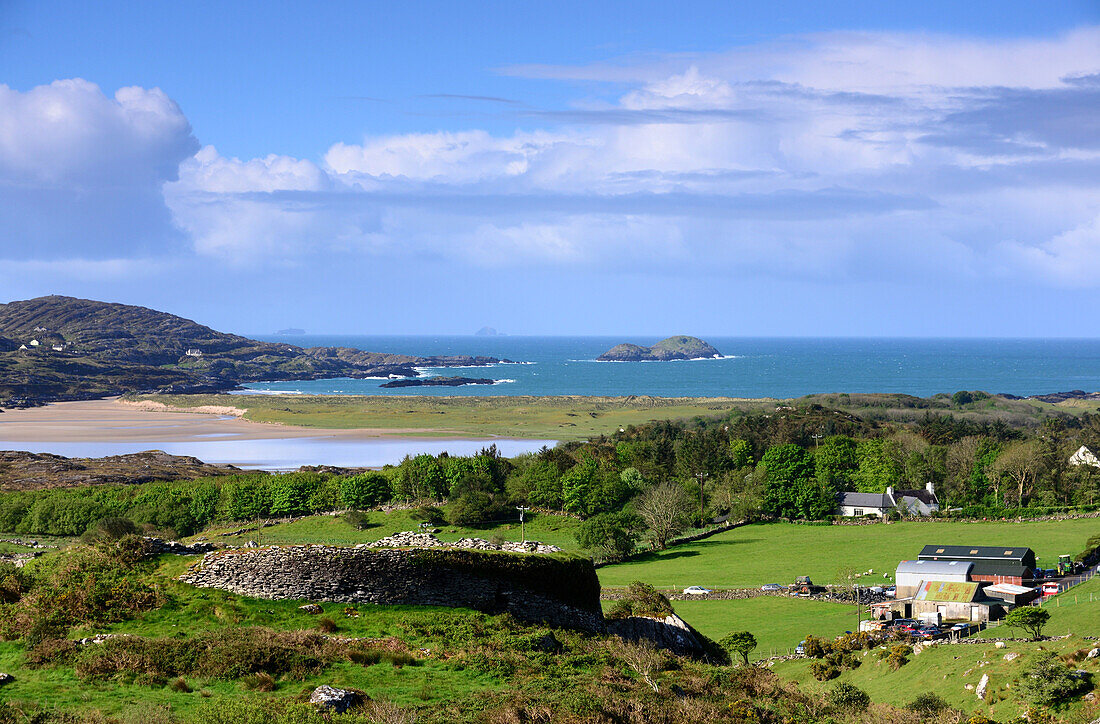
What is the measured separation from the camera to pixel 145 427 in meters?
147

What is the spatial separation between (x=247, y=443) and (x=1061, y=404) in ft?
487

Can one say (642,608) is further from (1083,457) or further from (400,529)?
(1083,457)

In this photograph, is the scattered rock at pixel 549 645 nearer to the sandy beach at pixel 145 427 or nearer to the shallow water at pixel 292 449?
the shallow water at pixel 292 449

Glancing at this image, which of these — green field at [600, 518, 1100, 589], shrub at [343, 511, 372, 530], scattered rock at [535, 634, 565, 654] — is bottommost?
green field at [600, 518, 1100, 589]

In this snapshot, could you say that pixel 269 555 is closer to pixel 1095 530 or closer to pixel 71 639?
pixel 71 639

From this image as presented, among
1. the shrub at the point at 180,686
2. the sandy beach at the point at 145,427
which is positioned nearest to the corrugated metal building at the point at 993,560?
the shrub at the point at 180,686

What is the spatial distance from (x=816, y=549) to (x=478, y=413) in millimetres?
104479

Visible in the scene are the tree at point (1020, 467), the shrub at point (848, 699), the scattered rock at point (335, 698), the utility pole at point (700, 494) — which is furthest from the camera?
the tree at point (1020, 467)

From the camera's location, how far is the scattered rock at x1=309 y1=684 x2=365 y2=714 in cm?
1836

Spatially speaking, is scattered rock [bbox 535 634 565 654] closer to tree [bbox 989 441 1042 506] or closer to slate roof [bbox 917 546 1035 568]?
slate roof [bbox 917 546 1035 568]

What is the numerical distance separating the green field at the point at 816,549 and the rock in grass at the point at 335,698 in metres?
38.2

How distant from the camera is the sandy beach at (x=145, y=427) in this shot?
132 meters

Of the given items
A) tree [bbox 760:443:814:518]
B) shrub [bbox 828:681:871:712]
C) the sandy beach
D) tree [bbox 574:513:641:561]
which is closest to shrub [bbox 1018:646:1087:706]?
shrub [bbox 828:681:871:712]

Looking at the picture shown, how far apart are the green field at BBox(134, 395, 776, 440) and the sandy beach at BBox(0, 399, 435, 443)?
4.69 meters
